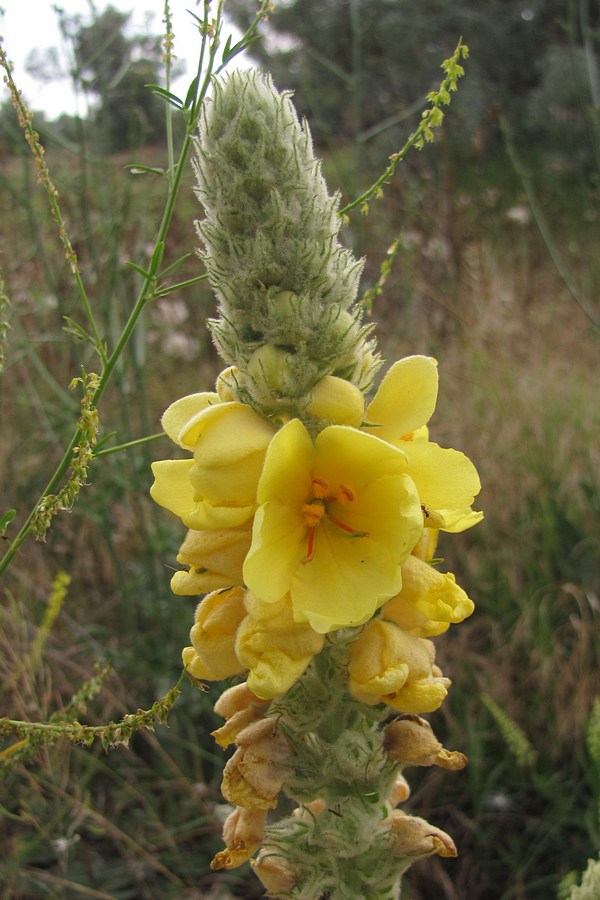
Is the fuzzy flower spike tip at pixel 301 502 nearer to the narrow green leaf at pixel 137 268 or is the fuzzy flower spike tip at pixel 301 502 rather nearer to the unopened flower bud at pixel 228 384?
the unopened flower bud at pixel 228 384

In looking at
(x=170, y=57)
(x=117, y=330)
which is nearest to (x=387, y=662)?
(x=170, y=57)

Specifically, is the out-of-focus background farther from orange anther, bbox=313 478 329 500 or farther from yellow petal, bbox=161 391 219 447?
orange anther, bbox=313 478 329 500

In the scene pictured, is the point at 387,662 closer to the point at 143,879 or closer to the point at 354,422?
the point at 354,422

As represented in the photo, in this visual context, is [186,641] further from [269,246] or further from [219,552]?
[269,246]

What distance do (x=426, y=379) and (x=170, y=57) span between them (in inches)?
→ 34.0

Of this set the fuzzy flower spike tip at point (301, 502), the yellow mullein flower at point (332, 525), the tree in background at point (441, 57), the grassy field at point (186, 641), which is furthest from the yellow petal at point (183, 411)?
the tree in background at point (441, 57)

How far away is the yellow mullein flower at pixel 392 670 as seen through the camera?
117 cm

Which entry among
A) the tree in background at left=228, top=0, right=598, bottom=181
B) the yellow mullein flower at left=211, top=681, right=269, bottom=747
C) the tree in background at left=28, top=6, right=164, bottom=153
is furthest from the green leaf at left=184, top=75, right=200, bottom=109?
the tree in background at left=228, top=0, right=598, bottom=181

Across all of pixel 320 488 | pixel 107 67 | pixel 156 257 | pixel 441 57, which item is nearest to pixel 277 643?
pixel 320 488

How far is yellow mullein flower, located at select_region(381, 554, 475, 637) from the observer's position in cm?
120

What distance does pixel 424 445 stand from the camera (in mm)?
1190

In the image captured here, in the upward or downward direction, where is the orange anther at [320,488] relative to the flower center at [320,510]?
upward

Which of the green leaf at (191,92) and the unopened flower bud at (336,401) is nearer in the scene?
the unopened flower bud at (336,401)

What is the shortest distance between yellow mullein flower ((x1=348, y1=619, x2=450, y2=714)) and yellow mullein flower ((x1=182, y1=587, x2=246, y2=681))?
0.18m
